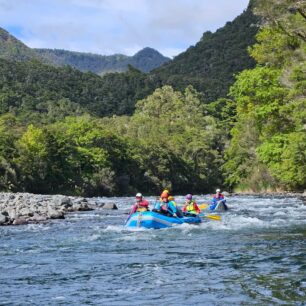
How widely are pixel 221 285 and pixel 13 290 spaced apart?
12.1ft

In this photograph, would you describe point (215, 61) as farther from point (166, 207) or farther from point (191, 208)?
point (166, 207)

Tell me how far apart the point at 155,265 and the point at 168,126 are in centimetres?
7875

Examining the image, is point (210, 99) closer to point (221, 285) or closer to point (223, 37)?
point (223, 37)

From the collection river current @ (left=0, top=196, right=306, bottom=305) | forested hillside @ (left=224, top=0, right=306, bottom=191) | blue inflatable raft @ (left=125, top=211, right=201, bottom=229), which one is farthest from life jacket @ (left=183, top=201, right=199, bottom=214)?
forested hillside @ (left=224, top=0, right=306, bottom=191)

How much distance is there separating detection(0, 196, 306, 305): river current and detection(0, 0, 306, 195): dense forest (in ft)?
38.0

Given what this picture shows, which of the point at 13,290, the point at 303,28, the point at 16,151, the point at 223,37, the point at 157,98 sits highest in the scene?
the point at 223,37

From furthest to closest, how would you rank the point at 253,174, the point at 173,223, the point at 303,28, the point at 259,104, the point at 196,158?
the point at 196,158 → the point at 253,174 → the point at 259,104 → the point at 303,28 → the point at 173,223

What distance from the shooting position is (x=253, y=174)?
52375 mm

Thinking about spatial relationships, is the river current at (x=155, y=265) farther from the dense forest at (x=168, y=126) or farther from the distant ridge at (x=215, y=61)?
the distant ridge at (x=215, y=61)

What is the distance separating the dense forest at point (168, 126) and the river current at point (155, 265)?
38.0 ft

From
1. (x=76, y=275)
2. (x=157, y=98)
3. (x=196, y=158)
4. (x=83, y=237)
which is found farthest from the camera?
(x=157, y=98)

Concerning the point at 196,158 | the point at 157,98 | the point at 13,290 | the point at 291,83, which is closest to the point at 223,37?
the point at 157,98

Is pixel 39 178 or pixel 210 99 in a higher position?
pixel 210 99

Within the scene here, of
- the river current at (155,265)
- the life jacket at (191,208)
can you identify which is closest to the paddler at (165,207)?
the river current at (155,265)
